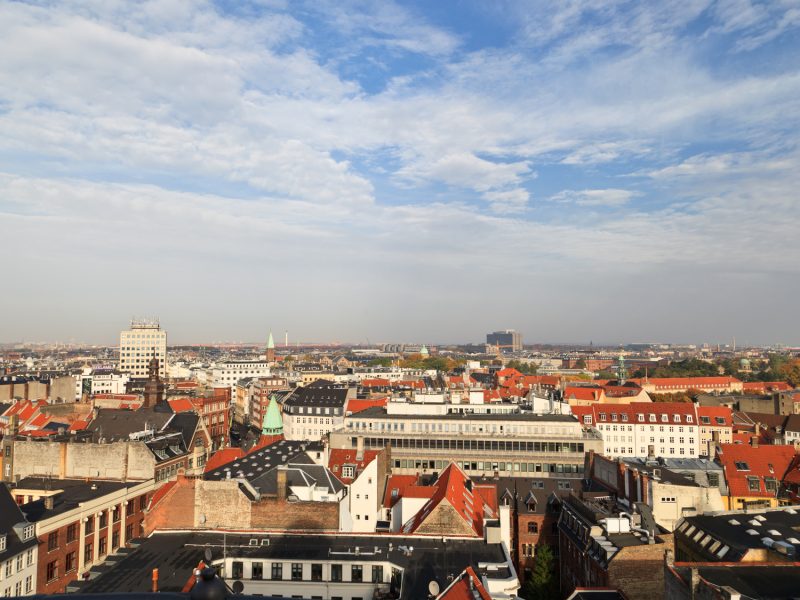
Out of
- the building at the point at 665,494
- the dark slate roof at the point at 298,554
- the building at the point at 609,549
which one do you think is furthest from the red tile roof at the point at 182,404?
the building at the point at 665,494

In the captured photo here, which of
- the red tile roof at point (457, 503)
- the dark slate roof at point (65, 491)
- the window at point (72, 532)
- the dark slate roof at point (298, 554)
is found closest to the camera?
the dark slate roof at point (298, 554)

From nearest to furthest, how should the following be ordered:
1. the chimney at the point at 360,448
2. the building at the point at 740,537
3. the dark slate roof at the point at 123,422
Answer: the building at the point at 740,537 → the chimney at the point at 360,448 → the dark slate roof at the point at 123,422

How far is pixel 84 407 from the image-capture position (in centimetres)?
11312

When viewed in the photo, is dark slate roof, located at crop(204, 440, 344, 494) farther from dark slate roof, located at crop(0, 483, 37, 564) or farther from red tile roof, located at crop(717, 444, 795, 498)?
red tile roof, located at crop(717, 444, 795, 498)

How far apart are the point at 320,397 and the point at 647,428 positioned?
62409mm

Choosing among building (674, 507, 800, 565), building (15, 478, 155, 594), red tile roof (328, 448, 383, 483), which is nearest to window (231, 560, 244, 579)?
building (15, 478, 155, 594)

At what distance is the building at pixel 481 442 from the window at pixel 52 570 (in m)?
37.8

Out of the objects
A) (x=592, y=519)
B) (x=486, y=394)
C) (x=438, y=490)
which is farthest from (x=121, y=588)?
(x=486, y=394)

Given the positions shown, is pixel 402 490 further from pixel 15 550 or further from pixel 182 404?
pixel 182 404

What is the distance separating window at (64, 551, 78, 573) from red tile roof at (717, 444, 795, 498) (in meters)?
→ 66.5

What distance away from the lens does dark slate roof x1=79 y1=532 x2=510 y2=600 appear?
35.5 metres

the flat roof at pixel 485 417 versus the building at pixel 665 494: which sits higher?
the flat roof at pixel 485 417

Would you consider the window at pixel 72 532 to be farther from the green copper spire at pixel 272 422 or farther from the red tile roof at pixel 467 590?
the green copper spire at pixel 272 422

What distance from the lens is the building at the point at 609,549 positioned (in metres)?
38.9
